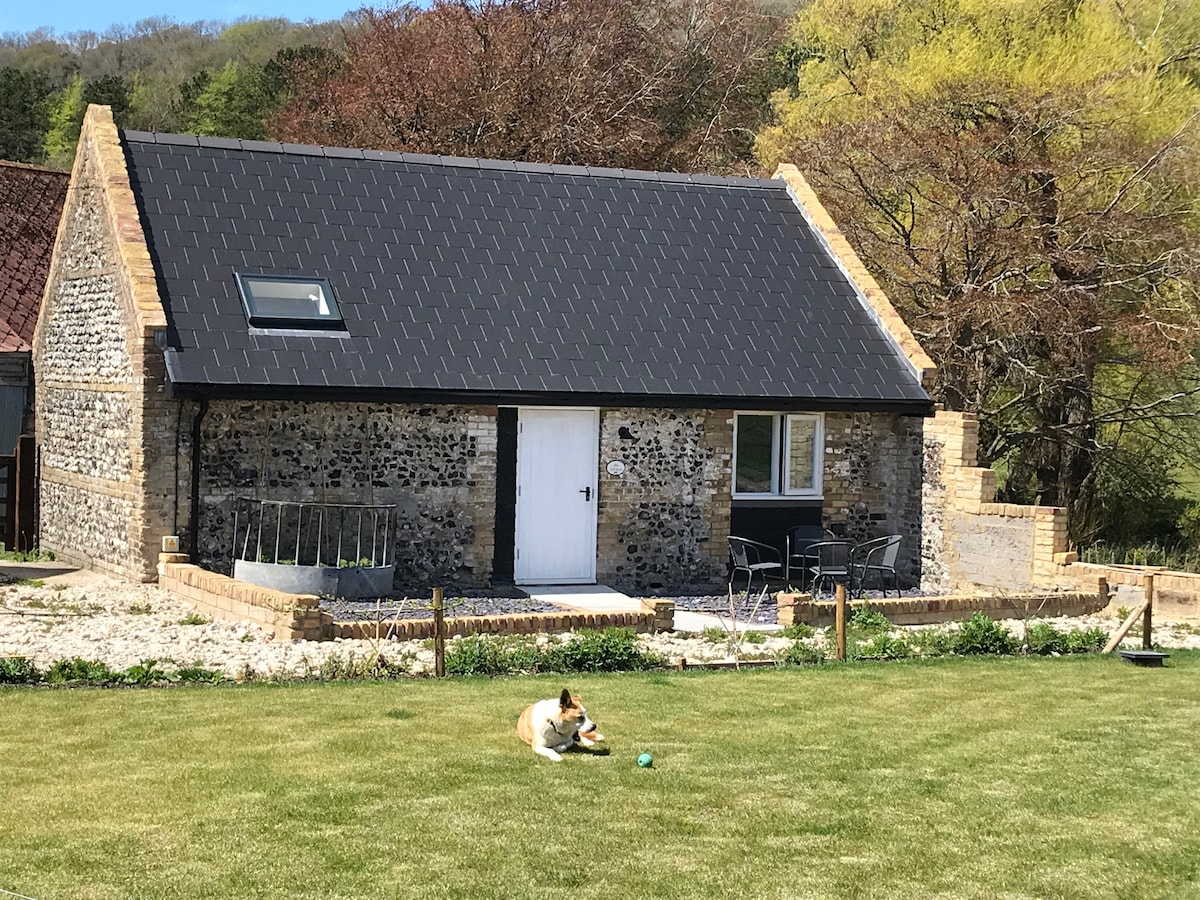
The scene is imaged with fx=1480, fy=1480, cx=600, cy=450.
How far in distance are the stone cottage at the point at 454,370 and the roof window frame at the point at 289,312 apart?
0.17ft

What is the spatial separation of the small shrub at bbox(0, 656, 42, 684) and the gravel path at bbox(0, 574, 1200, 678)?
24.2 inches

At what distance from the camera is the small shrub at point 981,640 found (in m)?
14.2

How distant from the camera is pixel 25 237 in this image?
27.7 meters

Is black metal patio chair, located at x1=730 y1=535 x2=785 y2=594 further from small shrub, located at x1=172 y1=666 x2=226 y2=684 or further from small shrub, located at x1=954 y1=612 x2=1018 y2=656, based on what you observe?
small shrub, located at x1=172 y1=666 x2=226 y2=684

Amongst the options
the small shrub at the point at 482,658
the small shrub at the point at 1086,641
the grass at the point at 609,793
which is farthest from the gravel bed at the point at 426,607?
the small shrub at the point at 1086,641

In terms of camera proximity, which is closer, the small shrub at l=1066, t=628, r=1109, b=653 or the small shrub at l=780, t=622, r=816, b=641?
the small shrub at l=1066, t=628, r=1109, b=653

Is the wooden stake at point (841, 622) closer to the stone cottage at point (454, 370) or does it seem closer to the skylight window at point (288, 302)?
the stone cottage at point (454, 370)

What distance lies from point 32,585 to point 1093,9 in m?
22.1

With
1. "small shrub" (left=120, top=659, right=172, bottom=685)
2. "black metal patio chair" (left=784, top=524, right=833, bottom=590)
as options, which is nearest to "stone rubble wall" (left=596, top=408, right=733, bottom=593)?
"black metal patio chair" (left=784, top=524, right=833, bottom=590)

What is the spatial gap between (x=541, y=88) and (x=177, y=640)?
25.2 metres

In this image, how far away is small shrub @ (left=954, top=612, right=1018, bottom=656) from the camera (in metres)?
14.2

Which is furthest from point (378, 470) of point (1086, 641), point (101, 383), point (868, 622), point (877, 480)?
point (1086, 641)

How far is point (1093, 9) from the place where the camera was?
2862 cm

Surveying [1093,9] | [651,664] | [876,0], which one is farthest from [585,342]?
[876,0]
